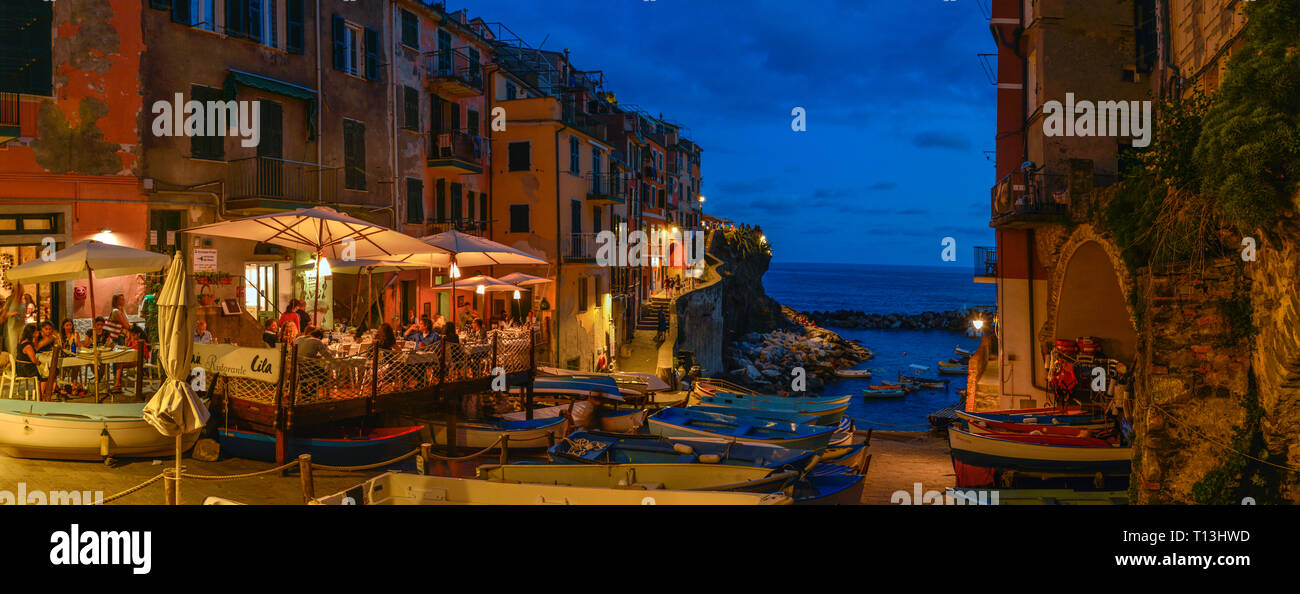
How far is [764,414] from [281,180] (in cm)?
1541

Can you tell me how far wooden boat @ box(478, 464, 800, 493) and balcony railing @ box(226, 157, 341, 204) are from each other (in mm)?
11106

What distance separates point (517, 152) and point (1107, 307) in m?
22.3

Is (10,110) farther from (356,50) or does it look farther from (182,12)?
(356,50)

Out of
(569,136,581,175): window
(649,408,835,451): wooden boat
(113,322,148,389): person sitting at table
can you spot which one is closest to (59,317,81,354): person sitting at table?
(113,322,148,389): person sitting at table

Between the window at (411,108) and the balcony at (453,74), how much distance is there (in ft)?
3.07

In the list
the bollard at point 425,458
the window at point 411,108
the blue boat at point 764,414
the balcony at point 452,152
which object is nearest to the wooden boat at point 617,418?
the blue boat at point 764,414

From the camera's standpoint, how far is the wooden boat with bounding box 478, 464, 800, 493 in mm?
12227

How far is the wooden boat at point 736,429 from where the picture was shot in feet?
62.2

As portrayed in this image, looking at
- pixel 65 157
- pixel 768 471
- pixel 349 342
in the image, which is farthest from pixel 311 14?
pixel 768 471

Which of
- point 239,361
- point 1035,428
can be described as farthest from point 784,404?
point 239,361

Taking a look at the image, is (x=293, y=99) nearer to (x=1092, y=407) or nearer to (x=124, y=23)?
(x=124, y=23)

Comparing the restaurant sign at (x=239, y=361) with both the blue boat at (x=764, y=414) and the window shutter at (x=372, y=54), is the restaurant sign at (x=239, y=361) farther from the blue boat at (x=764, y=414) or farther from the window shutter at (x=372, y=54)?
the window shutter at (x=372, y=54)

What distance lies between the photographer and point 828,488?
13.4m

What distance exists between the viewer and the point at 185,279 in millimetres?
9500
